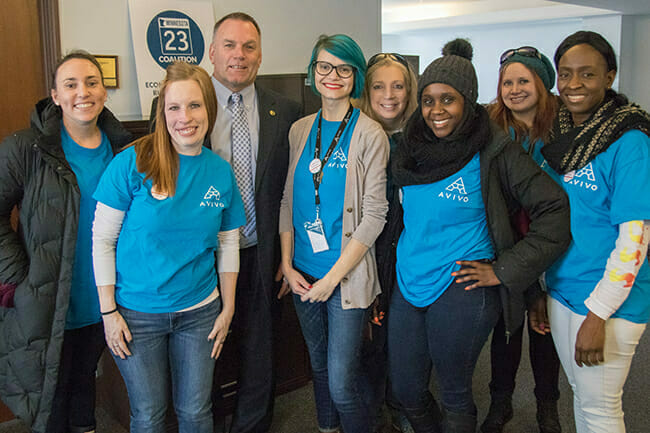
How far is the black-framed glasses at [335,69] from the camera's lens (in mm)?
2184

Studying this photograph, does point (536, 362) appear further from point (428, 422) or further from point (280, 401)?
point (280, 401)

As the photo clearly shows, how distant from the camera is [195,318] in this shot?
1.98 meters

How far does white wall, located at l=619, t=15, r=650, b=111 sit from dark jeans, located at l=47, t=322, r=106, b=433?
356 inches

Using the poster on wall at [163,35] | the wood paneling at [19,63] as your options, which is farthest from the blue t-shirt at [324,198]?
the wood paneling at [19,63]

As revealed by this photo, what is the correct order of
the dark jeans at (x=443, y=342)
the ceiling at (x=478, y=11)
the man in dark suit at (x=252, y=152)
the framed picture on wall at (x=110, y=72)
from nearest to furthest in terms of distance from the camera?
the dark jeans at (x=443, y=342), the man in dark suit at (x=252, y=152), the framed picture on wall at (x=110, y=72), the ceiling at (x=478, y=11)

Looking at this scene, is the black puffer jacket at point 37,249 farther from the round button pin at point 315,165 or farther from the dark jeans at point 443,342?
the dark jeans at point 443,342

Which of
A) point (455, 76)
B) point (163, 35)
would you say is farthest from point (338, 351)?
point (163, 35)

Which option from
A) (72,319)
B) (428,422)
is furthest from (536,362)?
(72,319)

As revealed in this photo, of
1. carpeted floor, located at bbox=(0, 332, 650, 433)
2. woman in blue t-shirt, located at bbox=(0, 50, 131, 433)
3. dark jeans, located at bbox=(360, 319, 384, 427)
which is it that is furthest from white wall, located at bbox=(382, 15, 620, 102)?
woman in blue t-shirt, located at bbox=(0, 50, 131, 433)

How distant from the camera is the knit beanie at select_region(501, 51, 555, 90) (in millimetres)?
2443

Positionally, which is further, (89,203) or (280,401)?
(280,401)

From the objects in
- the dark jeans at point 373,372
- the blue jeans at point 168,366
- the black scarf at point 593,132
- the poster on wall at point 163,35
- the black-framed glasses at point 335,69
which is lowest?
the dark jeans at point 373,372

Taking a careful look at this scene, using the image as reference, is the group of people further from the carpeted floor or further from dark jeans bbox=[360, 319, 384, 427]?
the carpeted floor

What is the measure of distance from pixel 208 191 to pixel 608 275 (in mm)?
1398
